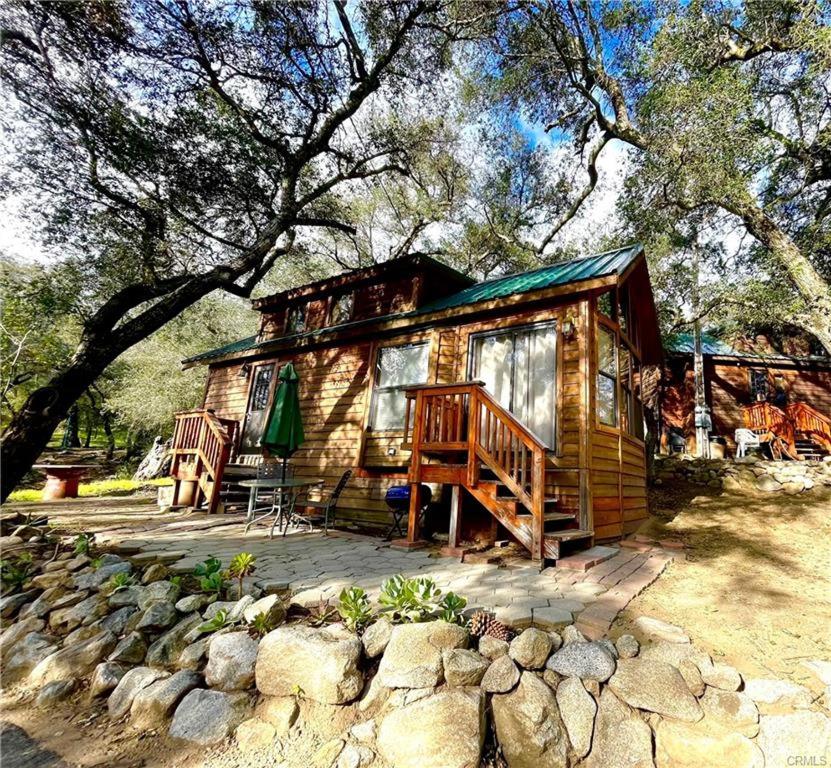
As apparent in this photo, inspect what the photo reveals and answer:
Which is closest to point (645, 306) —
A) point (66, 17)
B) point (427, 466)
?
point (427, 466)

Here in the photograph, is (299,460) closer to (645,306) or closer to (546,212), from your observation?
(645,306)

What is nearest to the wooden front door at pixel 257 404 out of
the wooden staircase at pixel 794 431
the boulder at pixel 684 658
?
the boulder at pixel 684 658

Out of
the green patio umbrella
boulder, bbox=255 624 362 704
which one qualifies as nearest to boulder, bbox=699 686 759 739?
boulder, bbox=255 624 362 704

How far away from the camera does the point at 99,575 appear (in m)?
4.18

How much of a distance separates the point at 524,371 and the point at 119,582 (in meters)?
5.56

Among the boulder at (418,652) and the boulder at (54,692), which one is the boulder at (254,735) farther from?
the boulder at (54,692)

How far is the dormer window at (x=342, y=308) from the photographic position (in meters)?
9.70

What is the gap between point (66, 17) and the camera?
23.6ft

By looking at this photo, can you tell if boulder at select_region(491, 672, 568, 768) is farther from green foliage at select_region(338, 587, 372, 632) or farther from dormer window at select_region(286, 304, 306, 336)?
dormer window at select_region(286, 304, 306, 336)

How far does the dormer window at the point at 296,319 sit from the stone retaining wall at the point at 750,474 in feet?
33.0

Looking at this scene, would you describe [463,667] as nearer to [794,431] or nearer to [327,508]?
[327,508]

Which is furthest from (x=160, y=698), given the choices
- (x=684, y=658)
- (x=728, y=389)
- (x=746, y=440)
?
(x=728, y=389)

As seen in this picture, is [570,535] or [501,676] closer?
[501,676]

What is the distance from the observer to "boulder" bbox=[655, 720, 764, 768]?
6.30ft
